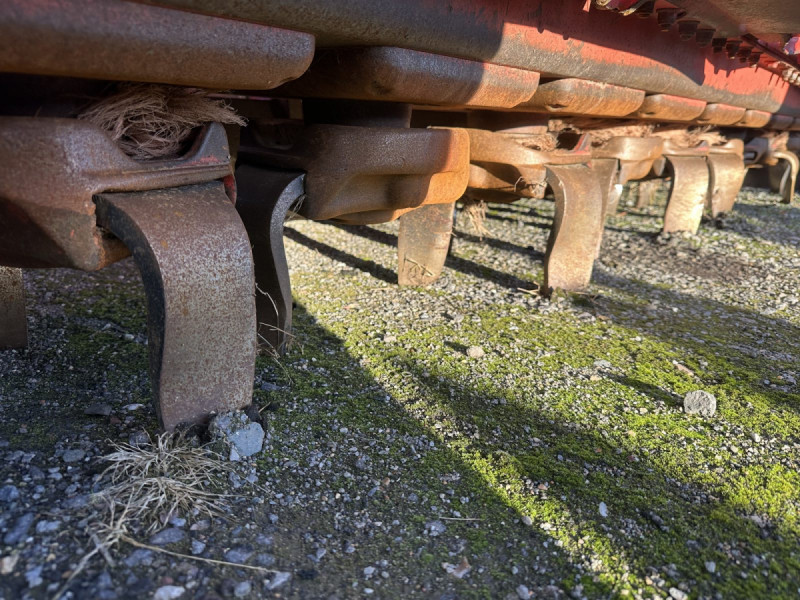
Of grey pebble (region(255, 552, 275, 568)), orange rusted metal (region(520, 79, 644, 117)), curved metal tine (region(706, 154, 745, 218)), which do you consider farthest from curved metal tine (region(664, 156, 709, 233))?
grey pebble (region(255, 552, 275, 568))

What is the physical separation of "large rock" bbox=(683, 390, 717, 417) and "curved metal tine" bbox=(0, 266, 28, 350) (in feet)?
7.44

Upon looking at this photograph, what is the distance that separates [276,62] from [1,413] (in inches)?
47.0

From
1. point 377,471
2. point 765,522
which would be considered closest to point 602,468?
point 765,522

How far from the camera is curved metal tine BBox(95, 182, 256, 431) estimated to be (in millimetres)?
1490

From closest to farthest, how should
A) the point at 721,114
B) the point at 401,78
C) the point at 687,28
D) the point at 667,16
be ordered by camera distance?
the point at 401,78, the point at 667,16, the point at 687,28, the point at 721,114

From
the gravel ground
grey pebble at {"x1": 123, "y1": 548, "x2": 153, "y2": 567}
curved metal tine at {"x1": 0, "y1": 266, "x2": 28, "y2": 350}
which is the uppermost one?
curved metal tine at {"x1": 0, "y1": 266, "x2": 28, "y2": 350}

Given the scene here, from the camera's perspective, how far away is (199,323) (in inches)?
63.2

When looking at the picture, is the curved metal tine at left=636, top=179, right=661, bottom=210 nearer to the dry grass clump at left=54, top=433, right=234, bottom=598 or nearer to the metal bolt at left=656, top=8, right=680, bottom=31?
the metal bolt at left=656, top=8, right=680, bottom=31

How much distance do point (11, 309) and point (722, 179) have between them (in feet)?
19.8

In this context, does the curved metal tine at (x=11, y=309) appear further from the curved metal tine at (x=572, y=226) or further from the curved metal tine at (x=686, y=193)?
the curved metal tine at (x=686, y=193)

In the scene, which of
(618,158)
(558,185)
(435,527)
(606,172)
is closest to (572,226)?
(558,185)

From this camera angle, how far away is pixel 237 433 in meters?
1.71

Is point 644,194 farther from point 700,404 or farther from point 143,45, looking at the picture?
point 143,45

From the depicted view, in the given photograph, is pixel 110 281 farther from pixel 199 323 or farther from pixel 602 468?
pixel 602 468
